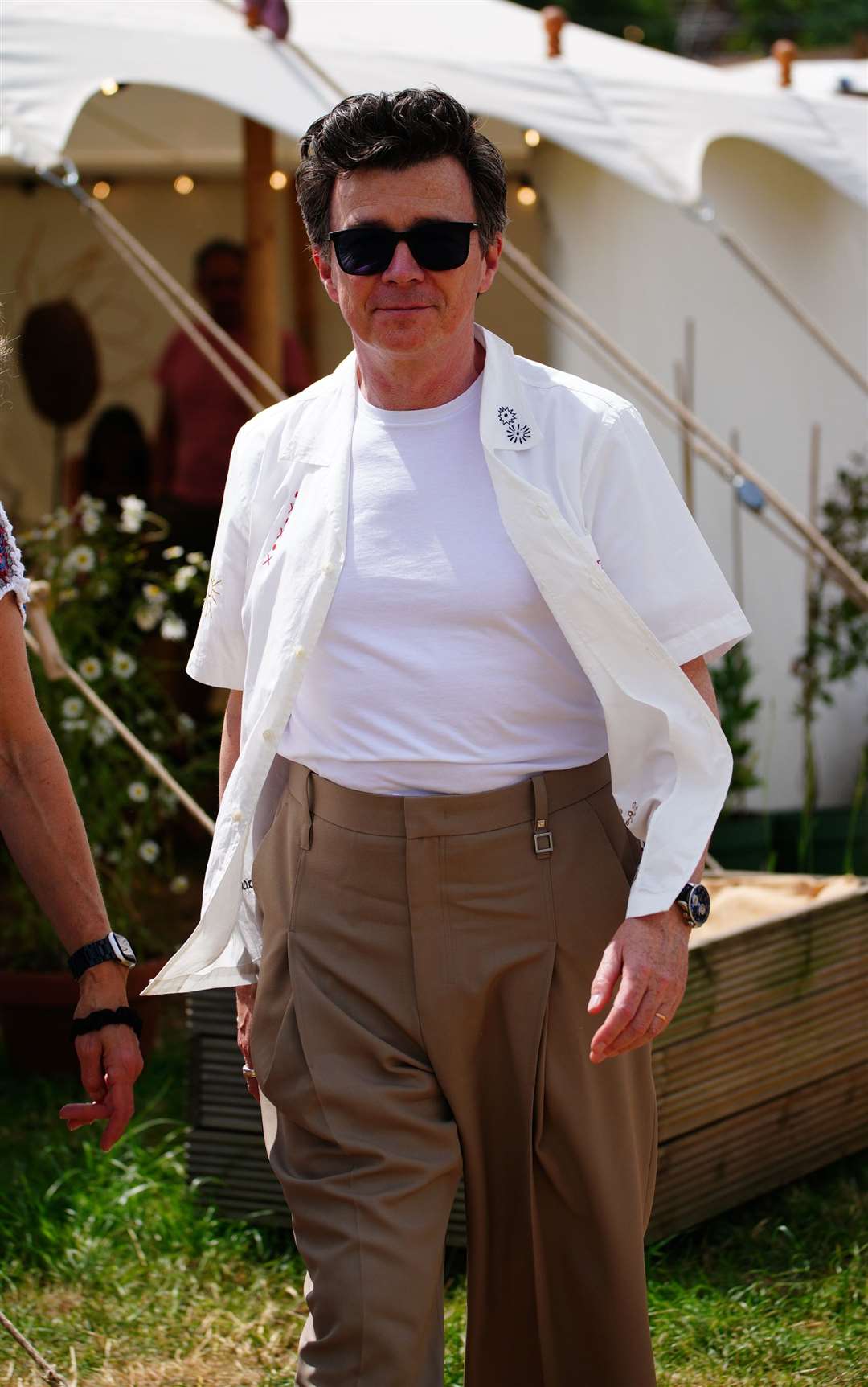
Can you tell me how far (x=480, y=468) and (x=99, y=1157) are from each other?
2118 mm

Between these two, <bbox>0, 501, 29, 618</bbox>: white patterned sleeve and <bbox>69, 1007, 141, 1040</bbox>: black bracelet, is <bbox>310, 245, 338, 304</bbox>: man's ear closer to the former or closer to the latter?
<bbox>0, 501, 29, 618</bbox>: white patterned sleeve

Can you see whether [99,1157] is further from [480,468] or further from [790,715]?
[790,715]

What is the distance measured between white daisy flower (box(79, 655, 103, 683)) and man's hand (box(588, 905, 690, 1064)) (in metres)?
2.44

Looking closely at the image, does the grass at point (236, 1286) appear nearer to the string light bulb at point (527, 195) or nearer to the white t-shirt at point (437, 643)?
the white t-shirt at point (437, 643)

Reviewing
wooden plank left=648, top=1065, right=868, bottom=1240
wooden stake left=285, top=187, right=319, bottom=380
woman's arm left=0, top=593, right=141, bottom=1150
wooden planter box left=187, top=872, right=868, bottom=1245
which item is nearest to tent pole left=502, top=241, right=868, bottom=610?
wooden planter box left=187, top=872, right=868, bottom=1245

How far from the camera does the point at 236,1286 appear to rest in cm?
321

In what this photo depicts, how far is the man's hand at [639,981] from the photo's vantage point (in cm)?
201

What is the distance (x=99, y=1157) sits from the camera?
370 centimetres

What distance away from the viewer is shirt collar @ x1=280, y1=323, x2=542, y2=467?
212 centimetres

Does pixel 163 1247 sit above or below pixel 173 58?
below

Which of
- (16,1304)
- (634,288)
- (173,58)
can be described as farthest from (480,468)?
(634,288)

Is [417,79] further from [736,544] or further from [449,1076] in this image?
[449,1076]

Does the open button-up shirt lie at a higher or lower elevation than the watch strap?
higher

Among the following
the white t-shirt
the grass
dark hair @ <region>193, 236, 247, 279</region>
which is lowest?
the grass
